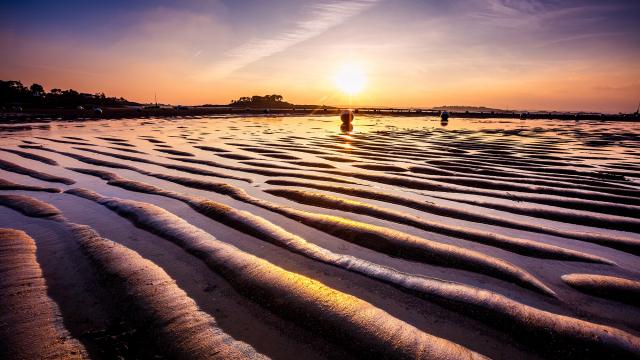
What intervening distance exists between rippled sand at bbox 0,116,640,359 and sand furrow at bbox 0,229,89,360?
0.4 inches

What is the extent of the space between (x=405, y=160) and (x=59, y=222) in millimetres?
6648

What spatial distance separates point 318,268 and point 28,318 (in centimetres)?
184

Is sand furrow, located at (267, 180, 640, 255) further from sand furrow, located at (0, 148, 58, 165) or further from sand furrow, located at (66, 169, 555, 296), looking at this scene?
sand furrow, located at (0, 148, 58, 165)

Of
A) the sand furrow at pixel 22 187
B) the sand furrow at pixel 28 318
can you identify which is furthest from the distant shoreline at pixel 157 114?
the sand furrow at pixel 28 318

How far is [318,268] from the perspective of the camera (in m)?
2.76

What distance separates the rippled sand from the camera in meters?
1.90

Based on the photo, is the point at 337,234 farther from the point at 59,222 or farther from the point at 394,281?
the point at 59,222

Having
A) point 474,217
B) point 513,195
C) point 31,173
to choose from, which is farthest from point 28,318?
point 31,173

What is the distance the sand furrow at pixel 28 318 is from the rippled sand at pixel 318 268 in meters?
0.01

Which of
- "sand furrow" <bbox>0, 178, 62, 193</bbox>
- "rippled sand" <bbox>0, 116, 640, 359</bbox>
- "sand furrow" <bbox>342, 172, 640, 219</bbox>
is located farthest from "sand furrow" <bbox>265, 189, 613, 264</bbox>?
"sand furrow" <bbox>0, 178, 62, 193</bbox>

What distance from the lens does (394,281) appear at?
255 cm

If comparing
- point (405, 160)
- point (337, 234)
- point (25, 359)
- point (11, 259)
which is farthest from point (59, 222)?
point (405, 160)

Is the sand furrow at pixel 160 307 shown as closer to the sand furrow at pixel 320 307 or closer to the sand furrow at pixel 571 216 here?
the sand furrow at pixel 320 307

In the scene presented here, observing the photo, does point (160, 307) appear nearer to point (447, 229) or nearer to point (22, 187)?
point (447, 229)
